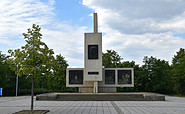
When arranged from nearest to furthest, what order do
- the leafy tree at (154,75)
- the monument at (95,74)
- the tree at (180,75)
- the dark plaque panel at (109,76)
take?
1. the monument at (95,74)
2. the dark plaque panel at (109,76)
3. the tree at (180,75)
4. the leafy tree at (154,75)

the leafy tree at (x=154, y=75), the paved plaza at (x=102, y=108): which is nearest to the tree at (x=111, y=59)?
the leafy tree at (x=154, y=75)

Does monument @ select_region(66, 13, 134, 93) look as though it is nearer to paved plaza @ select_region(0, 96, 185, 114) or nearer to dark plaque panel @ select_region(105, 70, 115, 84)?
dark plaque panel @ select_region(105, 70, 115, 84)

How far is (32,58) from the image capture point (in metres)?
13.5

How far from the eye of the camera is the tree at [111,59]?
5218 centimetres

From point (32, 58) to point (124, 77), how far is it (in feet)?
Result: 68.4

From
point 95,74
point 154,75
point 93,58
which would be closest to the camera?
point 95,74

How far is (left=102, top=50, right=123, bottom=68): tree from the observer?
52184 millimetres

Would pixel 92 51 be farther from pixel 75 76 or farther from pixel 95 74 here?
pixel 75 76

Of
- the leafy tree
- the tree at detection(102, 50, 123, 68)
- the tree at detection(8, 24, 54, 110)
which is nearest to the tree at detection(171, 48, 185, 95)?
the leafy tree

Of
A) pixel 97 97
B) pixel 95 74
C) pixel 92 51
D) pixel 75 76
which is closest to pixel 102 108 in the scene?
pixel 97 97

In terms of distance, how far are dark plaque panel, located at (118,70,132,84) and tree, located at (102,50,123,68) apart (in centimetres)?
1962

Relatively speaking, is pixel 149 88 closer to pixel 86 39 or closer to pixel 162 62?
pixel 162 62

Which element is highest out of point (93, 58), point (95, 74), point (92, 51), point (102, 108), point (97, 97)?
point (92, 51)

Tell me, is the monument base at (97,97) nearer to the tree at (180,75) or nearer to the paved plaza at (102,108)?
the paved plaza at (102,108)
